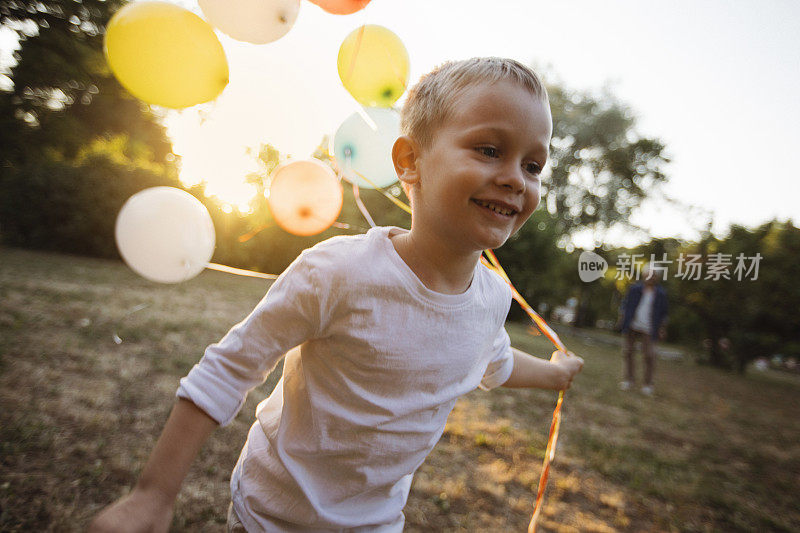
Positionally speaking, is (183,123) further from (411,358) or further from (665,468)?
(665,468)

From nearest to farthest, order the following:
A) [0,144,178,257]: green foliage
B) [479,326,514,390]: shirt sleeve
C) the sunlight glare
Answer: [479,326,514,390]: shirt sleeve → the sunlight glare → [0,144,178,257]: green foliage

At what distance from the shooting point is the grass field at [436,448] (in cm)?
203

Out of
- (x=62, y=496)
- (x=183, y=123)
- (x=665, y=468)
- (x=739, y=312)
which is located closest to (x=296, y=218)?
(x=183, y=123)

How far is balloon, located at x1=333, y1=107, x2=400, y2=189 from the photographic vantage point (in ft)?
6.38

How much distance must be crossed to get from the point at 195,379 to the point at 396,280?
44cm

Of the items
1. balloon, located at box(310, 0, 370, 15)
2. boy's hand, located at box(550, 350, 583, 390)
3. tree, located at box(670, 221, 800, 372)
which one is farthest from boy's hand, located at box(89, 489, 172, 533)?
tree, located at box(670, 221, 800, 372)

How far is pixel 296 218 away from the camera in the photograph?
6.98 feet

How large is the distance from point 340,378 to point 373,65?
1.49 m

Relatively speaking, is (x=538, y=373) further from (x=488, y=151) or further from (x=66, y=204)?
(x=66, y=204)

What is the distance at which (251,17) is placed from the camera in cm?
144

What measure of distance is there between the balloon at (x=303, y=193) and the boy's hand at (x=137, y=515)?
1511mm

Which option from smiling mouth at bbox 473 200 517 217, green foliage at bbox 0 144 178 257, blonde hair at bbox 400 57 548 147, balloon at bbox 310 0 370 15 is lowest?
green foliage at bbox 0 144 178 257

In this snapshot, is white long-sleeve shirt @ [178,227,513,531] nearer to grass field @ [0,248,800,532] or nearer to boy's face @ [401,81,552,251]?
boy's face @ [401,81,552,251]

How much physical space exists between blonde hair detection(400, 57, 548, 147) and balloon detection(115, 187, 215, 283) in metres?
1.24
